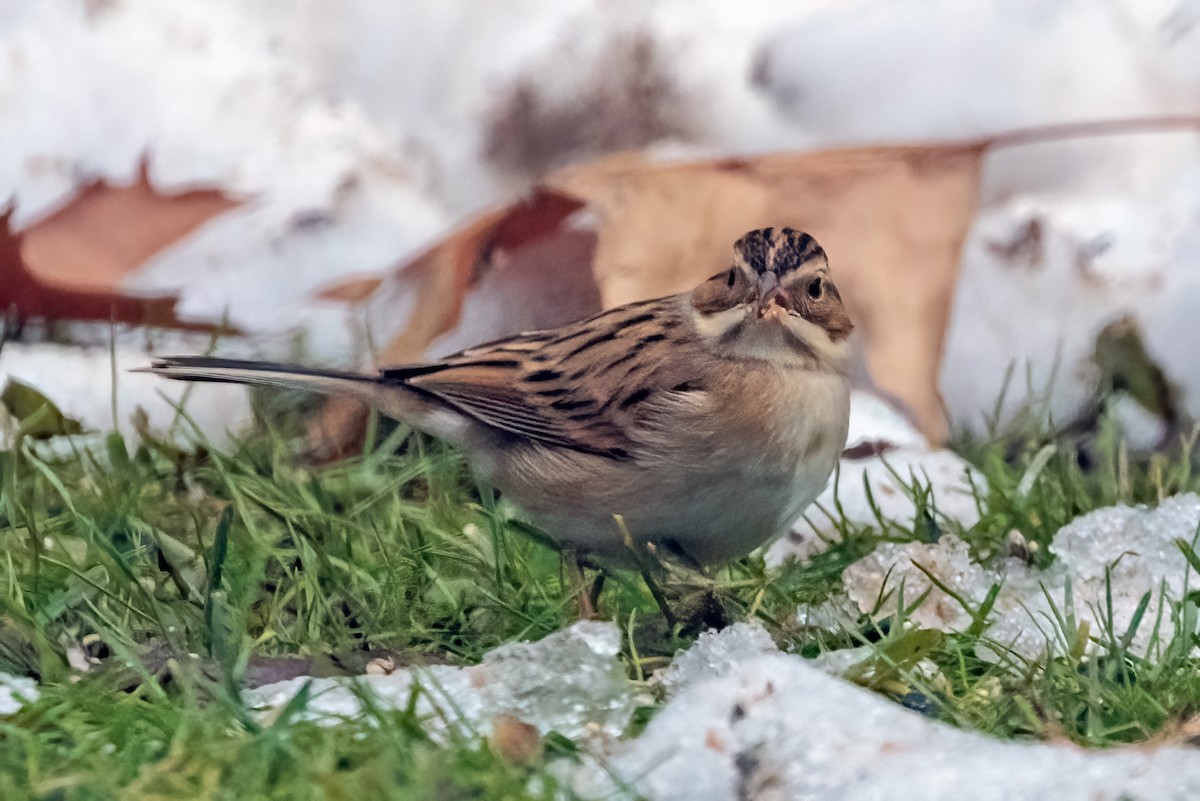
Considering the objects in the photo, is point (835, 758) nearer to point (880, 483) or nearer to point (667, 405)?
point (667, 405)

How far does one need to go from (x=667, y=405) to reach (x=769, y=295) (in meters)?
0.26

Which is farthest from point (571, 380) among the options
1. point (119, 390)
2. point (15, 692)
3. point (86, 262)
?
point (86, 262)

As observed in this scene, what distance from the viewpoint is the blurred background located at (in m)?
3.95

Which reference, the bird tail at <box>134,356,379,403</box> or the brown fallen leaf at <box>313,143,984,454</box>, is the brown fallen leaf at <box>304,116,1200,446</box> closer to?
the brown fallen leaf at <box>313,143,984,454</box>

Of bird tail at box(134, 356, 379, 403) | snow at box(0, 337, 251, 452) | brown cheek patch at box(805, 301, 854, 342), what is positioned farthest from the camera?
snow at box(0, 337, 251, 452)

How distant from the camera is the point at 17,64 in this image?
447cm

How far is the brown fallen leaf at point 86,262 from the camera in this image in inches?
164

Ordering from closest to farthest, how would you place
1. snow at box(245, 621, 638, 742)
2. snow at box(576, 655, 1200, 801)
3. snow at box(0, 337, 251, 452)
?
snow at box(576, 655, 1200, 801)
snow at box(245, 621, 638, 742)
snow at box(0, 337, 251, 452)

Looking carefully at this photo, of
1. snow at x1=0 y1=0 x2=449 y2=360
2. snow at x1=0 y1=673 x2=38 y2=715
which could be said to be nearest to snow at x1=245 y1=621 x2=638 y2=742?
snow at x1=0 y1=673 x2=38 y2=715

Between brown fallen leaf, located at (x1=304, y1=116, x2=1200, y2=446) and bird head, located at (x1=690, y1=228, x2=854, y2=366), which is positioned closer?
bird head, located at (x1=690, y1=228, x2=854, y2=366)

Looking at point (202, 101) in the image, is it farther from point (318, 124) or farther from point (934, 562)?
point (934, 562)

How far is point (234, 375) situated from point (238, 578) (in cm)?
38

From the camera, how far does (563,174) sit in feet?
13.7

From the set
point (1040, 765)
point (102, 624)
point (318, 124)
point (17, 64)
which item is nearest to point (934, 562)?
point (1040, 765)
